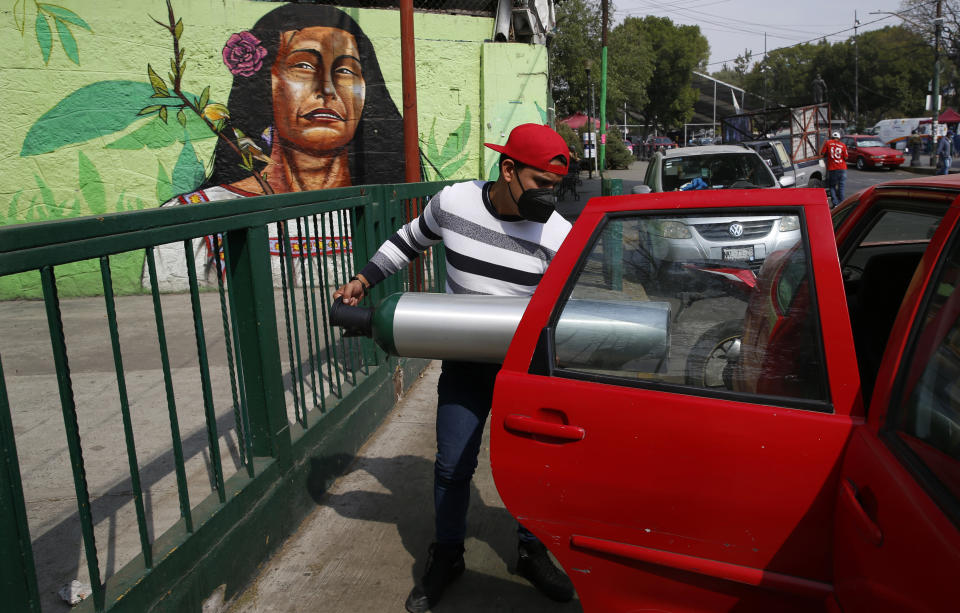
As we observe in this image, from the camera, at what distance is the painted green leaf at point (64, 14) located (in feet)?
25.4

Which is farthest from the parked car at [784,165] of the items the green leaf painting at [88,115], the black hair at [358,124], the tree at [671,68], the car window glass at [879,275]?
the tree at [671,68]

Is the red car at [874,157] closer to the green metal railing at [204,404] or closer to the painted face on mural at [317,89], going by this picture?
Result: the painted face on mural at [317,89]

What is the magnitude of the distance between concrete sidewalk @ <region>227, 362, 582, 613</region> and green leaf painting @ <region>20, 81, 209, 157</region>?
20.0 ft

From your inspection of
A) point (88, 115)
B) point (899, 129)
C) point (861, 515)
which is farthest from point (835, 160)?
point (899, 129)

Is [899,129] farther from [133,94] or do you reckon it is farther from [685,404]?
[685,404]

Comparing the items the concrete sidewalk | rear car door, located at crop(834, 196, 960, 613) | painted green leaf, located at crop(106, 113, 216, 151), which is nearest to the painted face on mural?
painted green leaf, located at crop(106, 113, 216, 151)

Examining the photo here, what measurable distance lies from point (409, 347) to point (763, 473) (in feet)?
3.73

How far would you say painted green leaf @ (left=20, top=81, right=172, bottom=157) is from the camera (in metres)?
7.92

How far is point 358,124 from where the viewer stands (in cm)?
855

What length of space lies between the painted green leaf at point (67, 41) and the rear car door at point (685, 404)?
801cm

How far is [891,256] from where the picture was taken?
280 centimetres

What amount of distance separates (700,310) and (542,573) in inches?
56.6

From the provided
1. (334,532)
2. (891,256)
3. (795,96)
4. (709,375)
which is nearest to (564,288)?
(709,375)

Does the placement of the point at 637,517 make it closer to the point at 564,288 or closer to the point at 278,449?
the point at 564,288
